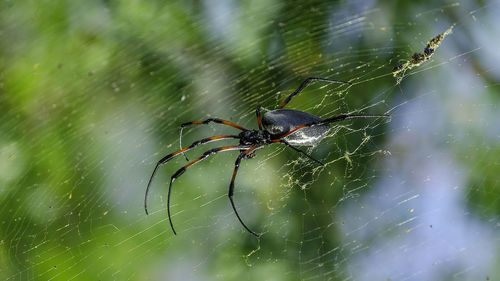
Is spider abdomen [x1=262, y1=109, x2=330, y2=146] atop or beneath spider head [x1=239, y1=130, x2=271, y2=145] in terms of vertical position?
atop

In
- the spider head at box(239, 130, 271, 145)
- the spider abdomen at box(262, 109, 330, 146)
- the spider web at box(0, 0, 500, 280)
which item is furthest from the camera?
the spider web at box(0, 0, 500, 280)

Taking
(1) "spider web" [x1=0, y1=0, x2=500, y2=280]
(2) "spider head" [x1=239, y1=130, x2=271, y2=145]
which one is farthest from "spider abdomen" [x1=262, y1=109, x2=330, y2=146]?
(1) "spider web" [x1=0, y1=0, x2=500, y2=280]

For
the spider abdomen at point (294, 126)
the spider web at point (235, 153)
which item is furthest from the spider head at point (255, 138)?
the spider web at point (235, 153)

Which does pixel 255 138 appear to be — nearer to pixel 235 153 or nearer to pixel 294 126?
pixel 294 126

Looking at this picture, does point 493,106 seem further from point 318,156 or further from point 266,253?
point 266,253

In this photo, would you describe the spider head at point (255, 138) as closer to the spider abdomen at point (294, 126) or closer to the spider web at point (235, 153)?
the spider abdomen at point (294, 126)

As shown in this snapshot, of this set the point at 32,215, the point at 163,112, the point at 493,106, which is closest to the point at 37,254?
the point at 32,215

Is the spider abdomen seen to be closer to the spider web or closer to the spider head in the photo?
the spider head

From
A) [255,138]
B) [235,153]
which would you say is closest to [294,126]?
[255,138]
